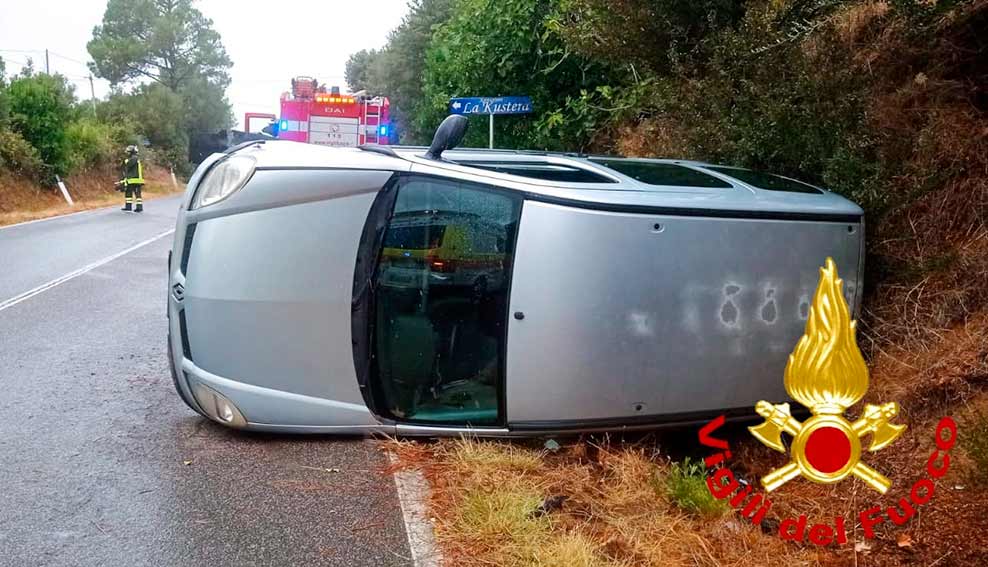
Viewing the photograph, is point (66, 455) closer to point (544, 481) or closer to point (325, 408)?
point (325, 408)

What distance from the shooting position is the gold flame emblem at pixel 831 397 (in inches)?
99.3

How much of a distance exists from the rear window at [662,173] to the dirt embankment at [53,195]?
748 inches

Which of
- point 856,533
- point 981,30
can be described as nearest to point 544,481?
point 856,533

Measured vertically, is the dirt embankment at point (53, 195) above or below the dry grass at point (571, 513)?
below

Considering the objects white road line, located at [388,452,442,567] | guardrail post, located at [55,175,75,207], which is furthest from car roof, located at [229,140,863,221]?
guardrail post, located at [55,175,75,207]

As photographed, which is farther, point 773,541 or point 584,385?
point 584,385

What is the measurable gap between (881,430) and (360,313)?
2959mm

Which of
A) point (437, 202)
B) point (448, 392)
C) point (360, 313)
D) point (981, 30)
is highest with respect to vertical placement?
point (981, 30)

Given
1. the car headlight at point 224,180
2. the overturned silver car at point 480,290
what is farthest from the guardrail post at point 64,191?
the overturned silver car at point 480,290

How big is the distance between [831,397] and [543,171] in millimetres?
2809

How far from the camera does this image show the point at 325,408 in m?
5.10

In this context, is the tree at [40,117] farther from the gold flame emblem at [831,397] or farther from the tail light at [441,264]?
the gold flame emblem at [831,397]

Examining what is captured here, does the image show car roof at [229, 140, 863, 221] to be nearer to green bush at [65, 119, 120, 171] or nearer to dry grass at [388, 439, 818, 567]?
dry grass at [388, 439, 818, 567]

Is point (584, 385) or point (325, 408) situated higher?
Result: point (584, 385)
